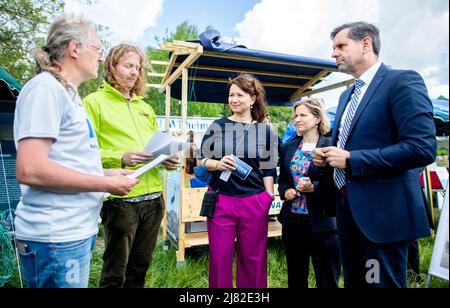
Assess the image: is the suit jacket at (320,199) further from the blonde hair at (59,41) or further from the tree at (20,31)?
the tree at (20,31)

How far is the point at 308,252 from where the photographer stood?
102 inches

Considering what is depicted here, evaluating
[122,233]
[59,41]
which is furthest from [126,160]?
[59,41]

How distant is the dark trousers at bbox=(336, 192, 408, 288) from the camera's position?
169 centimetres

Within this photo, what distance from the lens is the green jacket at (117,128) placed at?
2061mm

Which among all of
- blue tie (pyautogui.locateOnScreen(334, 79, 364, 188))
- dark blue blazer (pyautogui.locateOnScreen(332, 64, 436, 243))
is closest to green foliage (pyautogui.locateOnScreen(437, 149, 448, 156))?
dark blue blazer (pyautogui.locateOnScreen(332, 64, 436, 243))

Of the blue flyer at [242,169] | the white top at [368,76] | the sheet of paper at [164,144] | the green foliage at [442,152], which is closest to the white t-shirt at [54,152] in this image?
the sheet of paper at [164,144]

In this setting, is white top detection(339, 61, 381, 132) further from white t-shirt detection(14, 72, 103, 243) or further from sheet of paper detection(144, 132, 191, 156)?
white t-shirt detection(14, 72, 103, 243)

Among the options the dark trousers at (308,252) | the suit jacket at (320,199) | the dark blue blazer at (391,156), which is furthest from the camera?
the dark trousers at (308,252)

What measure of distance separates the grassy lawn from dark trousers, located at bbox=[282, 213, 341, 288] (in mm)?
917

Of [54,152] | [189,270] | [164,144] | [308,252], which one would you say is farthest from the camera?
[189,270]

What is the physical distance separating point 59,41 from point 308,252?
2.37 metres

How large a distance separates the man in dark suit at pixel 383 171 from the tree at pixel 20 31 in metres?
4.58

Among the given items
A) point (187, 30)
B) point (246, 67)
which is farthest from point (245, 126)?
point (187, 30)

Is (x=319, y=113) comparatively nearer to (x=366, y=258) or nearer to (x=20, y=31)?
(x=366, y=258)
